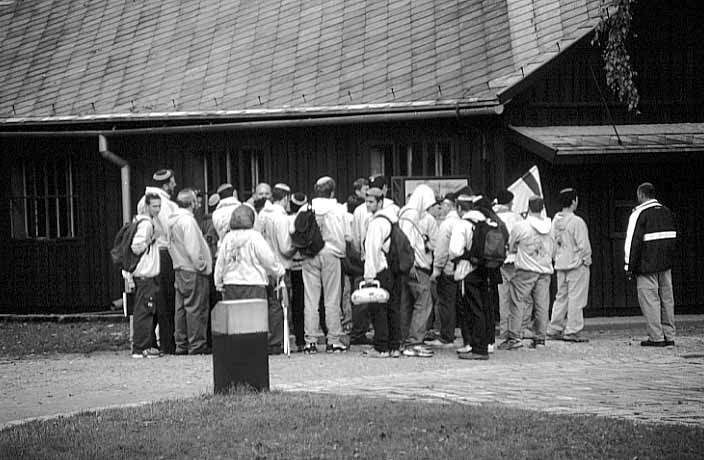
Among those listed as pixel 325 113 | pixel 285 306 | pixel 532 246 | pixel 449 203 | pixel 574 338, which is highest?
pixel 325 113

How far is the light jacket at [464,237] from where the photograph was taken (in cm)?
1538

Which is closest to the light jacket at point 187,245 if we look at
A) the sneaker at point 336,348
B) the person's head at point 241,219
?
the person's head at point 241,219

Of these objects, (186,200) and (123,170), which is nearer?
(186,200)

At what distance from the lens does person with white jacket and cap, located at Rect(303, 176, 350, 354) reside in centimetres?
1652

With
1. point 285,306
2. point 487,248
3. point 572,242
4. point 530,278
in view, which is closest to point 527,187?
point 572,242

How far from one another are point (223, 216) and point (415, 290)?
2.70 m

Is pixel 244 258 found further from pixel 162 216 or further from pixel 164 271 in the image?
pixel 164 271

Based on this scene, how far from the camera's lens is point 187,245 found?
53.7 feet

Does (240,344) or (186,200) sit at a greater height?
(186,200)

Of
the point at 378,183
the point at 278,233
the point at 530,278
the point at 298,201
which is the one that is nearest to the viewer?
the point at 378,183

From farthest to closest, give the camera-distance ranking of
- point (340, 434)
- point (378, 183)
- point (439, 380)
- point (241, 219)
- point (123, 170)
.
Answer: point (123, 170) < point (378, 183) < point (241, 219) < point (439, 380) < point (340, 434)

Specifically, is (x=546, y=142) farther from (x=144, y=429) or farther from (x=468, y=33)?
(x=144, y=429)

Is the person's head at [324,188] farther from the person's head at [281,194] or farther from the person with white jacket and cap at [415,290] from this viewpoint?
the person with white jacket and cap at [415,290]

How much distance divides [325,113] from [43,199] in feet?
20.1
